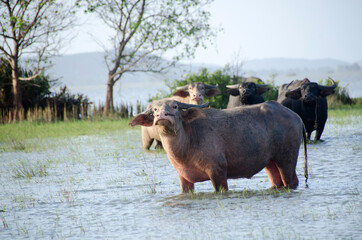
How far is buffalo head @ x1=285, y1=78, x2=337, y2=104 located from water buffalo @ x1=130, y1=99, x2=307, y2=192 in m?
5.18

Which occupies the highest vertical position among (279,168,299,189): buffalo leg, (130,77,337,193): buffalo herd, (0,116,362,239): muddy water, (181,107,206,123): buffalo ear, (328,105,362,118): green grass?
(181,107,206,123): buffalo ear

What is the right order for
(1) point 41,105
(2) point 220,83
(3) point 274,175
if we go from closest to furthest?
1. (3) point 274,175
2. (2) point 220,83
3. (1) point 41,105

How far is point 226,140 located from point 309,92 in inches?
232

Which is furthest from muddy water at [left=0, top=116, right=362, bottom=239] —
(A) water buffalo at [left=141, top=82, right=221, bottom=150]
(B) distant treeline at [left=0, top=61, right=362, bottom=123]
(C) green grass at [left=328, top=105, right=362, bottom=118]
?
(B) distant treeline at [left=0, top=61, right=362, bottom=123]

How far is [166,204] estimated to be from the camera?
7.04 metres

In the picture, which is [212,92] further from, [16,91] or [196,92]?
[16,91]

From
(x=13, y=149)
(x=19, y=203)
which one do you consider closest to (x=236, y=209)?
(x=19, y=203)

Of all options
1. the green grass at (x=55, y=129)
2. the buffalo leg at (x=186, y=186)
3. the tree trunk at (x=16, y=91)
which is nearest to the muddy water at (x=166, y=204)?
the buffalo leg at (x=186, y=186)

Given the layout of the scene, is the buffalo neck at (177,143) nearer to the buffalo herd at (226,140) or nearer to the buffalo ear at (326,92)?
the buffalo herd at (226,140)

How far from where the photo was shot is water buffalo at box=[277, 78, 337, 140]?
12398mm

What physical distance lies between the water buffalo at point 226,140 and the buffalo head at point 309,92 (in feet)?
17.0

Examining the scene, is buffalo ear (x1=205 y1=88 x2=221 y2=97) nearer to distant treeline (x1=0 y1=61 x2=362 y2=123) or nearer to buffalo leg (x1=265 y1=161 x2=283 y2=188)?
buffalo leg (x1=265 y1=161 x2=283 y2=188)

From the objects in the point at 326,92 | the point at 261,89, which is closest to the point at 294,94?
the point at 326,92

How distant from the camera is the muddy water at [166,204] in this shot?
225 inches
